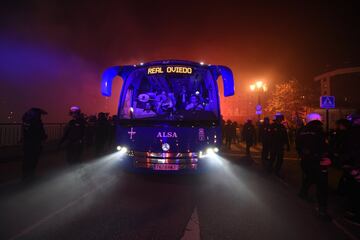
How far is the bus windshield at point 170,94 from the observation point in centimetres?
649

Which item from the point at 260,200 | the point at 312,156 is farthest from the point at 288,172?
the point at 312,156

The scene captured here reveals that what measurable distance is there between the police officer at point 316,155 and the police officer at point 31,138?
20.4 ft

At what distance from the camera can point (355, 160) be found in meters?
4.64

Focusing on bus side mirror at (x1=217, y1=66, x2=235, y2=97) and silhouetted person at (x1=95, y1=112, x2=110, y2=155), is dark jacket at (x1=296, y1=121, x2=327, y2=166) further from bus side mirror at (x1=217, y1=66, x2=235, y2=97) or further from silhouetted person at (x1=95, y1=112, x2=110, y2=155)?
silhouetted person at (x1=95, y1=112, x2=110, y2=155)

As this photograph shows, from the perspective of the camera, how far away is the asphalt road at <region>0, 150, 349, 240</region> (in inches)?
153

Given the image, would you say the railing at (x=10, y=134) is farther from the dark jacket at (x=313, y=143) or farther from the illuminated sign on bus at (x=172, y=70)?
the dark jacket at (x=313, y=143)

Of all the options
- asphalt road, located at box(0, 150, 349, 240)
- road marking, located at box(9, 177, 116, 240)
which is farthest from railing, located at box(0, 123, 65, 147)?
road marking, located at box(9, 177, 116, 240)

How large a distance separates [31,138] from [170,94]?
370 centimetres

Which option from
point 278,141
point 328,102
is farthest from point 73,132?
point 328,102

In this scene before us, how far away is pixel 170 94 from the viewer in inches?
269

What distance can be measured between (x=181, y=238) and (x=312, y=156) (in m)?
2.83

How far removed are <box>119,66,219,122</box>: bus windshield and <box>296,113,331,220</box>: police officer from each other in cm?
212

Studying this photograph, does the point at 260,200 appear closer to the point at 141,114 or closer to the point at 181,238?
the point at 181,238

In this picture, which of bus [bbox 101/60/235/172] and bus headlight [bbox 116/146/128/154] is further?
bus headlight [bbox 116/146/128/154]
